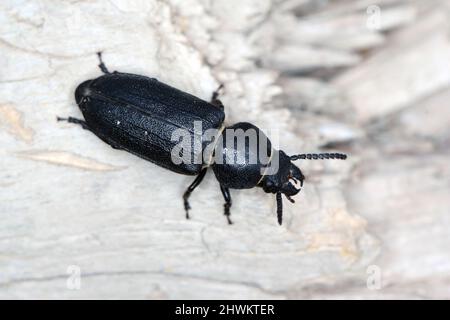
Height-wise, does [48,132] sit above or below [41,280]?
above

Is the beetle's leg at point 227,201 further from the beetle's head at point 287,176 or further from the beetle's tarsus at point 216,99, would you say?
the beetle's tarsus at point 216,99

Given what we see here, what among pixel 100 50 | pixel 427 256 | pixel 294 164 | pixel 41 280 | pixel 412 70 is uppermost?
pixel 412 70

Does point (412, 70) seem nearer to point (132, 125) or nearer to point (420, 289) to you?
point (420, 289)

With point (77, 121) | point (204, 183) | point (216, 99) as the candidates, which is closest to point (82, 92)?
point (77, 121)

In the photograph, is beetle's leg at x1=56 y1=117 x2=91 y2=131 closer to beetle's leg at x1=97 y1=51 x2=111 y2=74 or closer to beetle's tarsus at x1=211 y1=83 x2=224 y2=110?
beetle's leg at x1=97 y1=51 x2=111 y2=74

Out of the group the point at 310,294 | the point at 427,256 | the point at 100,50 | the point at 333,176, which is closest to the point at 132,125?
the point at 100,50

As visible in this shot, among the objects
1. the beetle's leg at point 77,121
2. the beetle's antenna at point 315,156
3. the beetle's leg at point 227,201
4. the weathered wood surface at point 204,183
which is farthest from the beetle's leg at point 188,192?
the beetle's leg at point 77,121

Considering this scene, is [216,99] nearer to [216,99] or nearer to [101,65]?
[216,99]

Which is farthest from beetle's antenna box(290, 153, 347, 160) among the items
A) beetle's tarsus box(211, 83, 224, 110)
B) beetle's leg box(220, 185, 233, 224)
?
beetle's tarsus box(211, 83, 224, 110)
